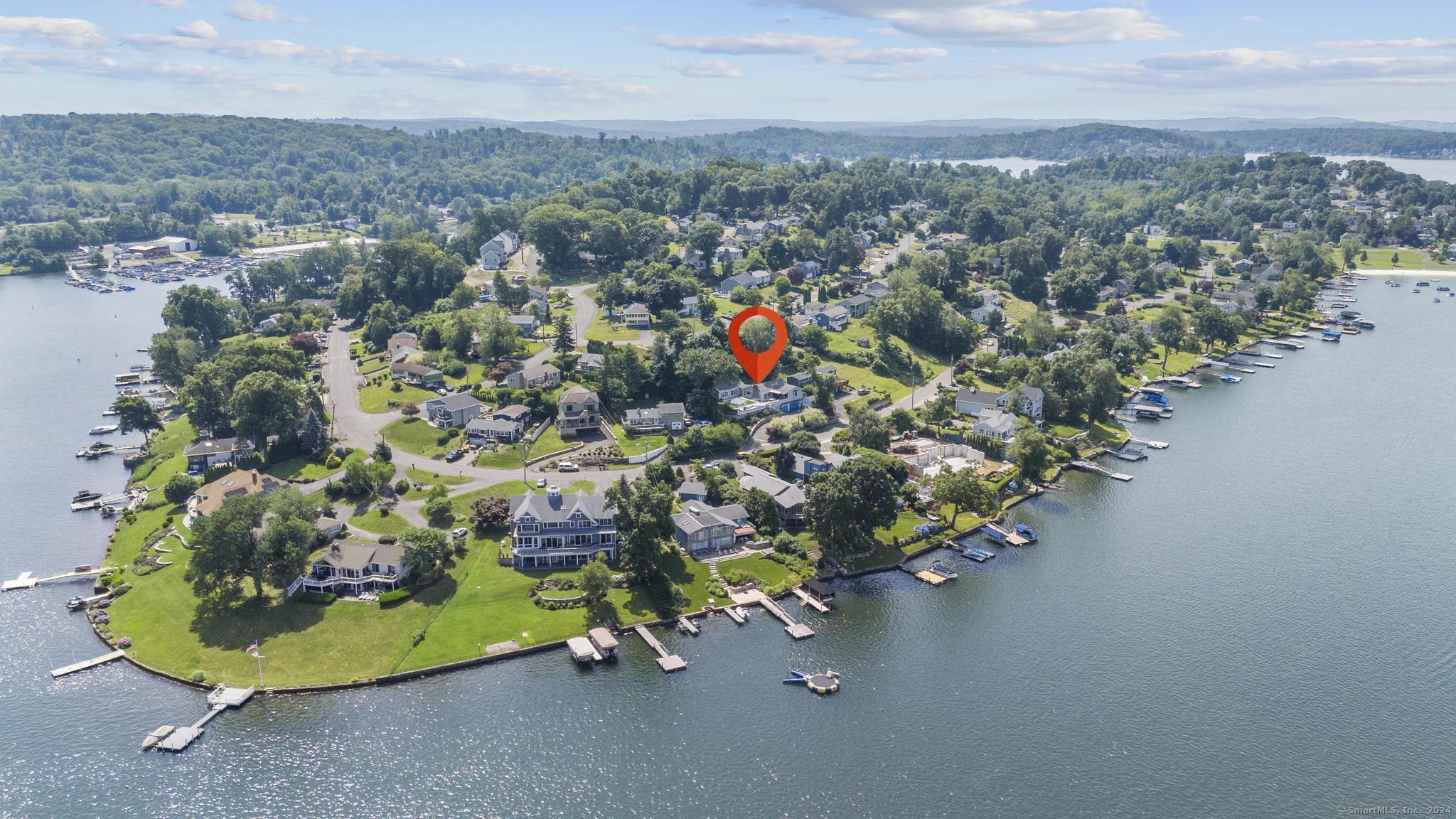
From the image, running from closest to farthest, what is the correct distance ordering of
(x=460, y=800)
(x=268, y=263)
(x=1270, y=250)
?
1. (x=460, y=800)
2. (x=268, y=263)
3. (x=1270, y=250)

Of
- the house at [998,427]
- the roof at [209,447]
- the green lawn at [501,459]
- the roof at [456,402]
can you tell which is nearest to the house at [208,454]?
the roof at [209,447]

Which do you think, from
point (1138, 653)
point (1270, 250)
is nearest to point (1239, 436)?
point (1138, 653)

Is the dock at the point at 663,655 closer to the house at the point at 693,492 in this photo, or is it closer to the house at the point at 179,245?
the house at the point at 693,492

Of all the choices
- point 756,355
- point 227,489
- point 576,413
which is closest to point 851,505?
point 576,413

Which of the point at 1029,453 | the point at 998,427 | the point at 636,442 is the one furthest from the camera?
the point at 998,427

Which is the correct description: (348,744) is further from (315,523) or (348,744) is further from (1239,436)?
(1239,436)

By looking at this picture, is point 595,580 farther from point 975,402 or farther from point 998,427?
point 975,402
